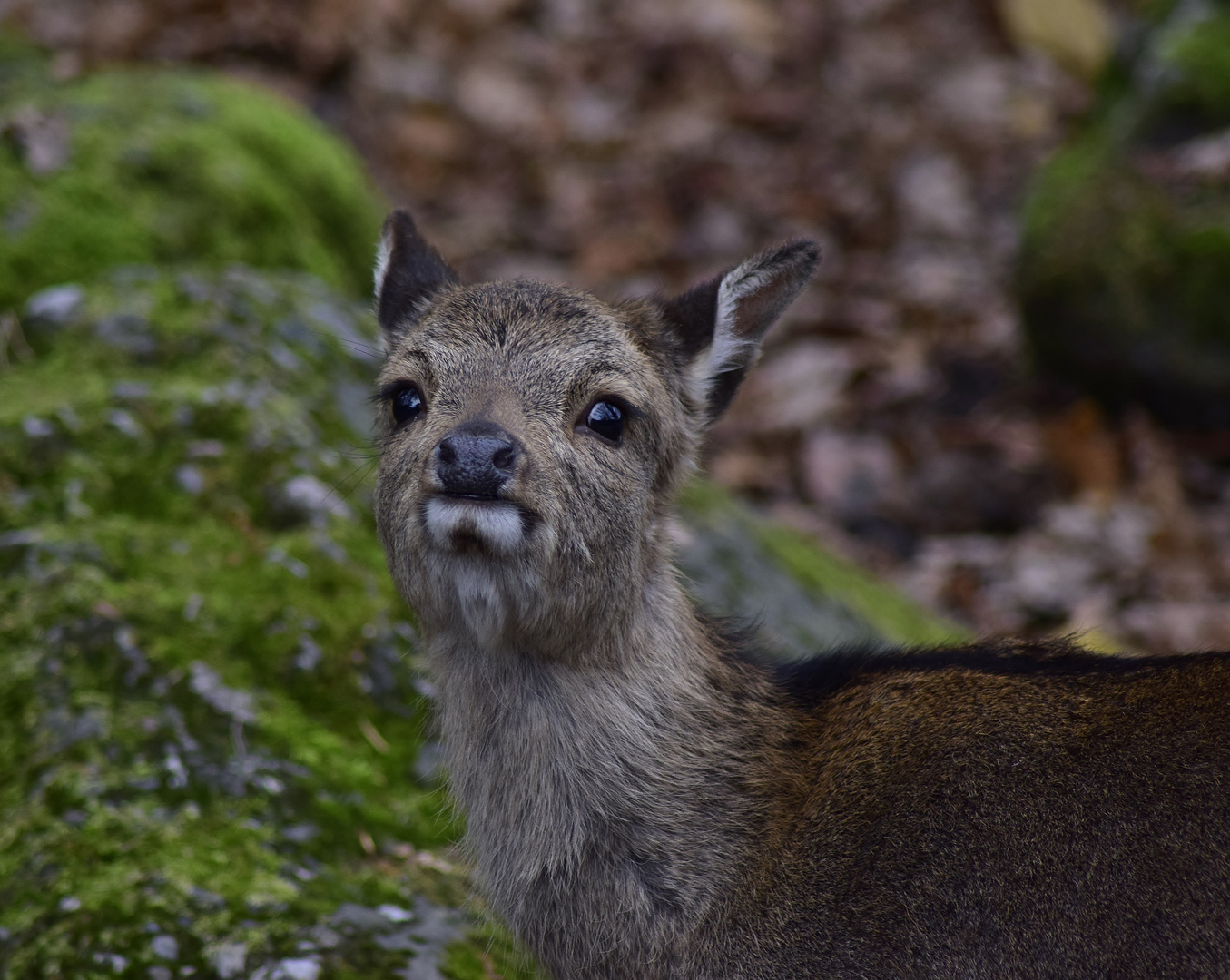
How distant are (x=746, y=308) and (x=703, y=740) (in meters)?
1.72

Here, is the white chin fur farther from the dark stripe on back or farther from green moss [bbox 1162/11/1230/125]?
green moss [bbox 1162/11/1230/125]

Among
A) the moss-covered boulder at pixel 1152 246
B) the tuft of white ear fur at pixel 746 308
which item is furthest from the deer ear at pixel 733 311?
the moss-covered boulder at pixel 1152 246

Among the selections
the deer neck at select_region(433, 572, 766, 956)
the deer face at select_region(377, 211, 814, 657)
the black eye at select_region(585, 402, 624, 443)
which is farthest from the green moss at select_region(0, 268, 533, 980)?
the black eye at select_region(585, 402, 624, 443)

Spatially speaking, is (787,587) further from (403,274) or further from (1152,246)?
(1152,246)

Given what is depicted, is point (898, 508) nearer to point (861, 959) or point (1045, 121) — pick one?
point (861, 959)

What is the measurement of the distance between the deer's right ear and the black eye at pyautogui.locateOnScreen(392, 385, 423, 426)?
2.30 ft

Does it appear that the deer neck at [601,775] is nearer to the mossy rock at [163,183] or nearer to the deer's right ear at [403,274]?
the deer's right ear at [403,274]

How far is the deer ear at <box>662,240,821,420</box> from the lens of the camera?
5008 millimetres

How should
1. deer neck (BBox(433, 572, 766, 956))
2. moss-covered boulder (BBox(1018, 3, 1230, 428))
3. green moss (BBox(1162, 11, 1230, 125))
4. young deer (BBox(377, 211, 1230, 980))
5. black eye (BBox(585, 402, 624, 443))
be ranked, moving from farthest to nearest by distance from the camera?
green moss (BBox(1162, 11, 1230, 125)) < moss-covered boulder (BBox(1018, 3, 1230, 428)) < black eye (BBox(585, 402, 624, 443)) < deer neck (BBox(433, 572, 766, 956)) < young deer (BBox(377, 211, 1230, 980))

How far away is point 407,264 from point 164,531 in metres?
1.88

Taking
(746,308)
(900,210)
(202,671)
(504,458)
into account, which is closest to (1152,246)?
(900,210)

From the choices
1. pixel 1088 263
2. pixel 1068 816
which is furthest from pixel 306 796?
pixel 1088 263

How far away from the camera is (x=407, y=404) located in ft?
15.5

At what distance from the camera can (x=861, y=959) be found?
4.05m
